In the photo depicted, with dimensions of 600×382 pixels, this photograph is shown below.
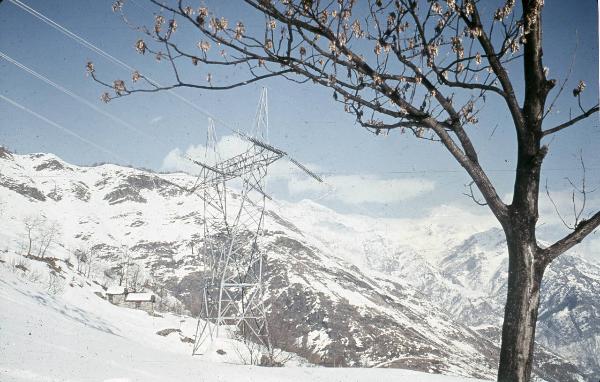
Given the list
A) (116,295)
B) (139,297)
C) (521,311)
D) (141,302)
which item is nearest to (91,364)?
(521,311)

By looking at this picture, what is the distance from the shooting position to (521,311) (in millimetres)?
3953

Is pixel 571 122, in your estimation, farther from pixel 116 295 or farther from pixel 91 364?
pixel 116 295

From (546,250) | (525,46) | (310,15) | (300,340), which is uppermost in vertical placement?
(525,46)

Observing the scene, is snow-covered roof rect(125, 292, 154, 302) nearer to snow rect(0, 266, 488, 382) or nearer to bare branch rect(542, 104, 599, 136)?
snow rect(0, 266, 488, 382)

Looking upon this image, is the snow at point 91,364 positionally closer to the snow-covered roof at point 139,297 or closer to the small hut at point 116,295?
the snow-covered roof at point 139,297

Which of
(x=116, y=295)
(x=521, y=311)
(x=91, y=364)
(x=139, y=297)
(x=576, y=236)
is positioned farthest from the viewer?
(x=116, y=295)

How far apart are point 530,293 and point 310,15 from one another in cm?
351

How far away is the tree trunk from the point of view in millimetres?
3885

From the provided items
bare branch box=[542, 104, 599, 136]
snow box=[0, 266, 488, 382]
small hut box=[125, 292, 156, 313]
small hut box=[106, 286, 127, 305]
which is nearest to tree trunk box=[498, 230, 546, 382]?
bare branch box=[542, 104, 599, 136]

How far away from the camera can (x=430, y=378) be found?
13695 millimetres

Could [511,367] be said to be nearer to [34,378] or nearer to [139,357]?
[34,378]

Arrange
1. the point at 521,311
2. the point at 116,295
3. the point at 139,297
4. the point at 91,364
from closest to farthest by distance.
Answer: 1. the point at 521,311
2. the point at 91,364
3. the point at 139,297
4. the point at 116,295

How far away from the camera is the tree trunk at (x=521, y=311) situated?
388 cm

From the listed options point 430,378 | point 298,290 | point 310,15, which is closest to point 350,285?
point 298,290
